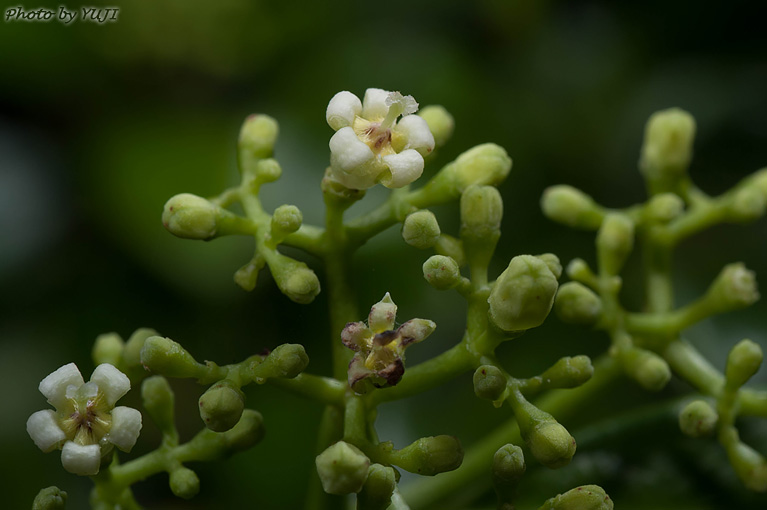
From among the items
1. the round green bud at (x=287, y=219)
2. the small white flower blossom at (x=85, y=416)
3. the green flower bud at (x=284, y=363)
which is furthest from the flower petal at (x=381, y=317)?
the small white flower blossom at (x=85, y=416)

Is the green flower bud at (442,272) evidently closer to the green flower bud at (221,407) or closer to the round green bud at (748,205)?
the green flower bud at (221,407)

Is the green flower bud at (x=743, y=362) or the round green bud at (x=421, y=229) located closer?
the round green bud at (x=421, y=229)

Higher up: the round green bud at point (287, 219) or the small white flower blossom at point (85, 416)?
the round green bud at point (287, 219)

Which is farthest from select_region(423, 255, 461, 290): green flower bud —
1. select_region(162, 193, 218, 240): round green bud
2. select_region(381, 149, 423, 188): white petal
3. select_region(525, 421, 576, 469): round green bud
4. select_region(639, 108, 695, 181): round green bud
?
select_region(639, 108, 695, 181): round green bud

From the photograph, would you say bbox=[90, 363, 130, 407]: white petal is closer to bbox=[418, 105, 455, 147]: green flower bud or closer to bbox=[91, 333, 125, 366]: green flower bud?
bbox=[91, 333, 125, 366]: green flower bud

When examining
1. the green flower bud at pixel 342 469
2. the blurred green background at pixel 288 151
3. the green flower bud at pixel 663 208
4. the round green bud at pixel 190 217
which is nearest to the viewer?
the green flower bud at pixel 342 469

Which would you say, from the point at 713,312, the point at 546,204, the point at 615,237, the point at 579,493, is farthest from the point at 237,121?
the point at 579,493

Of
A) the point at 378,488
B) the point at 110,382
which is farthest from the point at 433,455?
the point at 110,382
